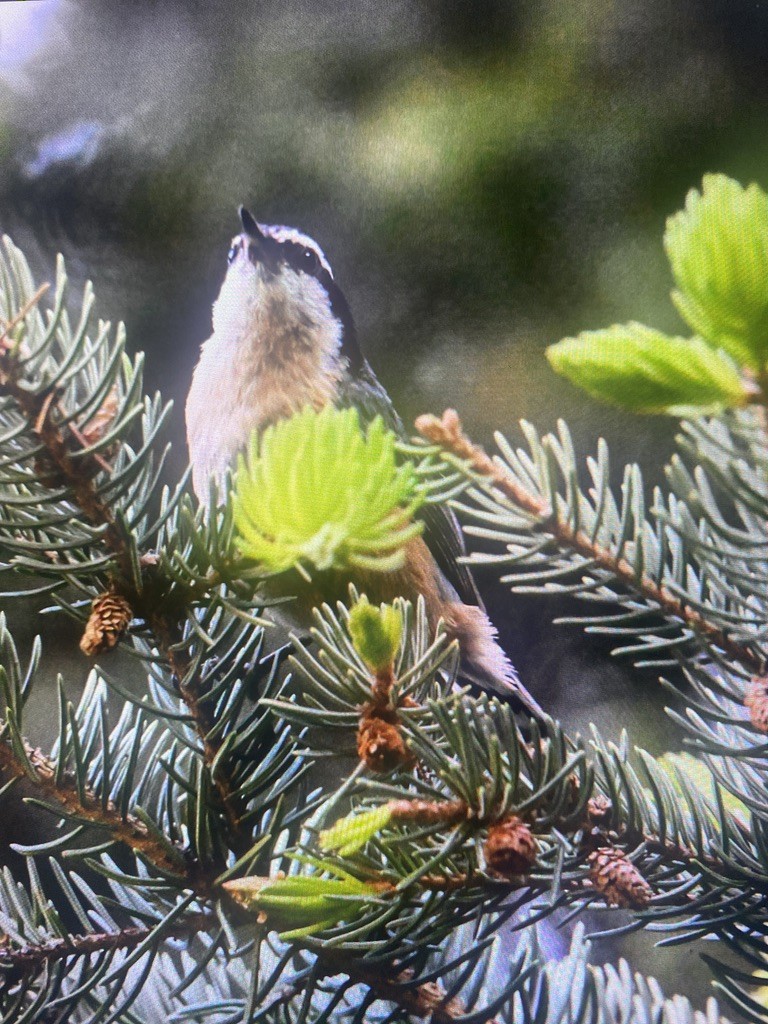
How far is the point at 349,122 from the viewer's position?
30 centimetres

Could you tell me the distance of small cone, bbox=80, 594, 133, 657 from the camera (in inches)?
8.6

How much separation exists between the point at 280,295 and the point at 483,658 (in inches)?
6.4

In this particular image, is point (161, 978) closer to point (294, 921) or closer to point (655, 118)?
point (294, 921)

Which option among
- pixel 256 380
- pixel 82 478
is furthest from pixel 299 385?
pixel 82 478

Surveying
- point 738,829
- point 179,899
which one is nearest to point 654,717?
point 738,829

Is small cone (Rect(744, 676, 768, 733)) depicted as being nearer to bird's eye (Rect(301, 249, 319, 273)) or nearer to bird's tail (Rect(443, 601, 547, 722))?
bird's tail (Rect(443, 601, 547, 722))

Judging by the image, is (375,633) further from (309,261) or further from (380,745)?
(309,261)

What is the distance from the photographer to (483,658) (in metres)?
0.29

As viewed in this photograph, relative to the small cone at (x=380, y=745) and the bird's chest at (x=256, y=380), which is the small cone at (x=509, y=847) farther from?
the bird's chest at (x=256, y=380)

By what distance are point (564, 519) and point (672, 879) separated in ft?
0.40

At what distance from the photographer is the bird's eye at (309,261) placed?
31cm

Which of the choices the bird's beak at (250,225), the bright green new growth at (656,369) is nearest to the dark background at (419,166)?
the bird's beak at (250,225)

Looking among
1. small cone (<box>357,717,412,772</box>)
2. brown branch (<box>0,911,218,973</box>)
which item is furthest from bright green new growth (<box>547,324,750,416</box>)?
brown branch (<box>0,911,218,973</box>)

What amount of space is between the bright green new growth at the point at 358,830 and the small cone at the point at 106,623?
77 mm
